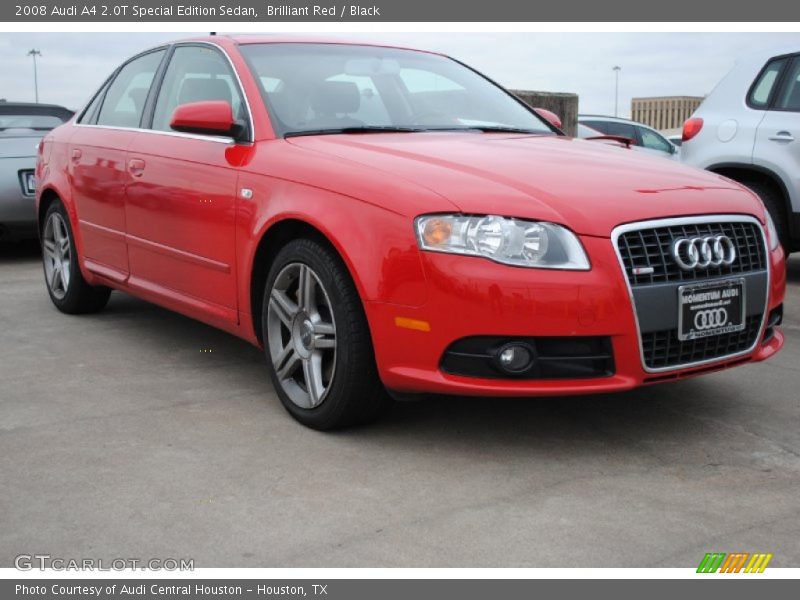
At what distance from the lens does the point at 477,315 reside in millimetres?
3594

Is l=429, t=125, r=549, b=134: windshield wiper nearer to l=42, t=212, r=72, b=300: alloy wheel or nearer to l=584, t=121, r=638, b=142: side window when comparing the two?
l=42, t=212, r=72, b=300: alloy wheel

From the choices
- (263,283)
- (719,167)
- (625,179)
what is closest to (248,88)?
(263,283)

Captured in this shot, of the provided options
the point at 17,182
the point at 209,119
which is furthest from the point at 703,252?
the point at 17,182

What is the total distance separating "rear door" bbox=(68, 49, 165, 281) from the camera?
18.2ft

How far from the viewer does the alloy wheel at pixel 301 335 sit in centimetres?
408

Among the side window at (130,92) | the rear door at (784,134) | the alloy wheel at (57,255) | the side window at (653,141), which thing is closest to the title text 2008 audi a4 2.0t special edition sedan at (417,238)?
the side window at (130,92)

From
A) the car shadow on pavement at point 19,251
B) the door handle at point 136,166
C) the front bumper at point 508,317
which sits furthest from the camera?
the car shadow on pavement at point 19,251

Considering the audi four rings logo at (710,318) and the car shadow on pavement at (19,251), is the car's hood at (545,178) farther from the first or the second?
the car shadow on pavement at (19,251)

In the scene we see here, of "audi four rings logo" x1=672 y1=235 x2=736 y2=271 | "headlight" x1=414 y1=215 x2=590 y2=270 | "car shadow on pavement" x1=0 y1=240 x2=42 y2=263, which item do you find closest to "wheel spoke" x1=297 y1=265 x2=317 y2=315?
"headlight" x1=414 y1=215 x2=590 y2=270

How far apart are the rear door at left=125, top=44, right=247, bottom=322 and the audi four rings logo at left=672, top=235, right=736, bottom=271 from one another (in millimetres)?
1803

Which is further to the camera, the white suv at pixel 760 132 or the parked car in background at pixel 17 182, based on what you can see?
the parked car in background at pixel 17 182

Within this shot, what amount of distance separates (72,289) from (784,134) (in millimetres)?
4772

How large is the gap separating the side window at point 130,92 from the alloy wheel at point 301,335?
1.79 meters
